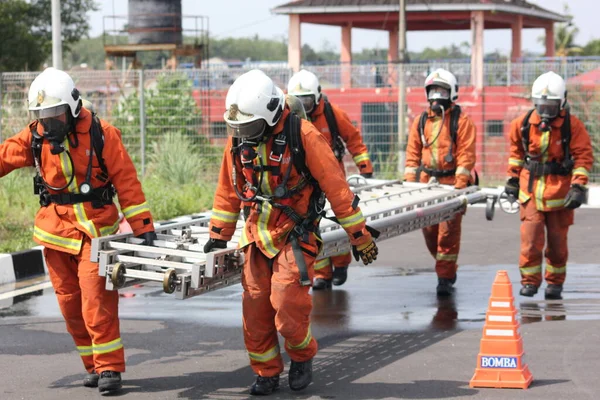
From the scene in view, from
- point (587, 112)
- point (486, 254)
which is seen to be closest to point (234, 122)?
point (486, 254)

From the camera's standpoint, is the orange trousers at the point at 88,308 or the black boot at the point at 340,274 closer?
the orange trousers at the point at 88,308

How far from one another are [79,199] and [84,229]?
19 cm

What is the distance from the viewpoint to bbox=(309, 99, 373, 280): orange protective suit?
35.1 ft

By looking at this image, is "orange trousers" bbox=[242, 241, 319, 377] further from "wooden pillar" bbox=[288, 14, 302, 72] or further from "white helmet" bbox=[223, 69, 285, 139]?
"wooden pillar" bbox=[288, 14, 302, 72]

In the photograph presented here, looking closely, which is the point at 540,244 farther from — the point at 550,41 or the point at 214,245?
the point at 550,41

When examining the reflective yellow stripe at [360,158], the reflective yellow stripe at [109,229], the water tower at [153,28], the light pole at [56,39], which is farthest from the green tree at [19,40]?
the reflective yellow stripe at [109,229]

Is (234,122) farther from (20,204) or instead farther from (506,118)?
(506,118)

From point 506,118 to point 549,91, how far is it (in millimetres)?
11276

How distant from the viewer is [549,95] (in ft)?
32.9

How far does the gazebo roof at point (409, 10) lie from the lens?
128 ft

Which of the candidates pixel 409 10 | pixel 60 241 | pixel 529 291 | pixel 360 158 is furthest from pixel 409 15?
pixel 60 241

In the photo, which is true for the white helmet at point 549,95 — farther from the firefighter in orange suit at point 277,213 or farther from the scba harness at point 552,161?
the firefighter in orange suit at point 277,213

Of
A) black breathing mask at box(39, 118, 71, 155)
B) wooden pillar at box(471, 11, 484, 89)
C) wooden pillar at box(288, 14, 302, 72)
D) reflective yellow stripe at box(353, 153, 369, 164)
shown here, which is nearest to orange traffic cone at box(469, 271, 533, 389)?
black breathing mask at box(39, 118, 71, 155)

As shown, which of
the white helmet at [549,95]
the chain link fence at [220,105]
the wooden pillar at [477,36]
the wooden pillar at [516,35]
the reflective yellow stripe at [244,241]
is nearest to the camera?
the reflective yellow stripe at [244,241]
